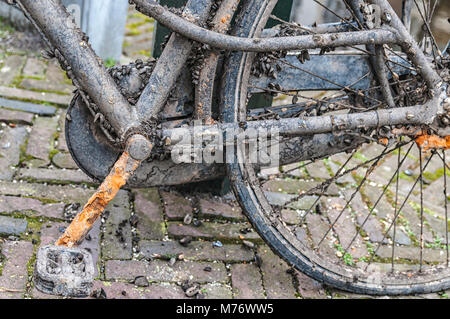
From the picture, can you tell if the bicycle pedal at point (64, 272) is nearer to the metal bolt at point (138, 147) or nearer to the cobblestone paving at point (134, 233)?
the cobblestone paving at point (134, 233)

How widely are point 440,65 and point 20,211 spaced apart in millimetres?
1931

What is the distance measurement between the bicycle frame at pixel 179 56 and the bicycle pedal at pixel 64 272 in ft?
1.56

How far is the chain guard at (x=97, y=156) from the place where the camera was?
2.70 meters

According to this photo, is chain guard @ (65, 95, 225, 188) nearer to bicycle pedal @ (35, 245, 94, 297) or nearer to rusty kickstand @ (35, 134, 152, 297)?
rusty kickstand @ (35, 134, 152, 297)

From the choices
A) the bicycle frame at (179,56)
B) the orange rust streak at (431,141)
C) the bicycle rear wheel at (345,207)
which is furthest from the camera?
the orange rust streak at (431,141)

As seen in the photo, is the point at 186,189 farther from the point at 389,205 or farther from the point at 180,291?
the point at 389,205

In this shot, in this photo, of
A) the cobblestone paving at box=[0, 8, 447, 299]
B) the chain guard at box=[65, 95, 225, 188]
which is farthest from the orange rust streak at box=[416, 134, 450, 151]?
the chain guard at box=[65, 95, 225, 188]

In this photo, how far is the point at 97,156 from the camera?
2.74 meters

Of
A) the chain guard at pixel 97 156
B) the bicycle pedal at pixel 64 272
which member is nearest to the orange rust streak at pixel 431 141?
the chain guard at pixel 97 156

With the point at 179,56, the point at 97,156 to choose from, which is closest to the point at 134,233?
the point at 97,156

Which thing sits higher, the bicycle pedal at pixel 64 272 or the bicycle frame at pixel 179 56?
the bicycle frame at pixel 179 56

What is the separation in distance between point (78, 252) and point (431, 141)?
151 cm

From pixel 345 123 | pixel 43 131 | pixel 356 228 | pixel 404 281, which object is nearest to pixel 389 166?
pixel 356 228

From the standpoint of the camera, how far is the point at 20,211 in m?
2.94
